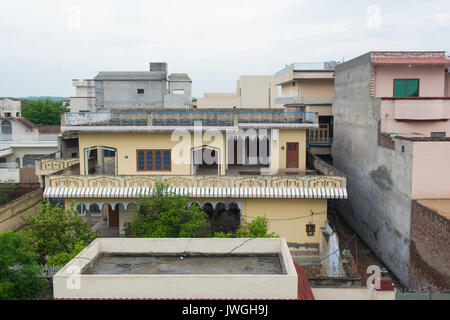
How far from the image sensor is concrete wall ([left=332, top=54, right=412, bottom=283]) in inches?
831

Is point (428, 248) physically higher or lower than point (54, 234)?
lower

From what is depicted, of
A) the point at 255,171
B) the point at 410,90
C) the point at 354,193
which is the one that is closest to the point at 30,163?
the point at 255,171

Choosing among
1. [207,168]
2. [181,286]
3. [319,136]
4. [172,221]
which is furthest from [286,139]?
[181,286]

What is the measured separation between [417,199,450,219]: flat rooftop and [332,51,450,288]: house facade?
4.4 inches

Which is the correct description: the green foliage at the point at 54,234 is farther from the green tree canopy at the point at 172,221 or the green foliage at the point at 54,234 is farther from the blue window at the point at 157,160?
the blue window at the point at 157,160

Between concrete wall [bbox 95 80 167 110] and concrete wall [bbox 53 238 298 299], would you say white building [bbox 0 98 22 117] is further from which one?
concrete wall [bbox 53 238 298 299]

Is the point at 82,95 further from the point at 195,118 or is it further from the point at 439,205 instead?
the point at 439,205

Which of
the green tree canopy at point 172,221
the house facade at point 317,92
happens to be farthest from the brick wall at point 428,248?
the house facade at point 317,92

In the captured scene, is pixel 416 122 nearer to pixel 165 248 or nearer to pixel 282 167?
pixel 282 167

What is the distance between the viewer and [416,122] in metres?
24.6

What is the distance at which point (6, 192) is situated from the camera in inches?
1432

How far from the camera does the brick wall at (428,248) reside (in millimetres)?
16672

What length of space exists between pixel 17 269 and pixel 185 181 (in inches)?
408
